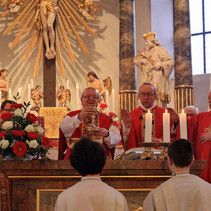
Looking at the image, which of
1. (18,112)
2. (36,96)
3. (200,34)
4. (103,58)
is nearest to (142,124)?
(18,112)

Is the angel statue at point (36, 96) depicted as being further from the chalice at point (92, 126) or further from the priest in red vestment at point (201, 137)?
the chalice at point (92, 126)

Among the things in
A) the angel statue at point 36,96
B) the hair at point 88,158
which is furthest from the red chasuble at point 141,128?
the angel statue at point 36,96

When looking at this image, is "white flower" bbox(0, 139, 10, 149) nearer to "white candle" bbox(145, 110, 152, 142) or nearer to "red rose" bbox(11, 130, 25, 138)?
"red rose" bbox(11, 130, 25, 138)

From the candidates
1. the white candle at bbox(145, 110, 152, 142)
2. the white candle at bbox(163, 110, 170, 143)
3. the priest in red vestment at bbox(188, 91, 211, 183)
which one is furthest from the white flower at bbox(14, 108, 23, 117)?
the priest in red vestment at bbox(188, 91, 211, 183)

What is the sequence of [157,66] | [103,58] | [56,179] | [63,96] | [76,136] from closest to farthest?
[56,179]
[76,136]
[157,66]
[63,96]
[103,58]

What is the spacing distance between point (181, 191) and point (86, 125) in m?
1.82

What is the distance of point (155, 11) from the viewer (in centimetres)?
1334

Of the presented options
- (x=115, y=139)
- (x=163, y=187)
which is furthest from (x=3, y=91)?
(x=163, y=187)

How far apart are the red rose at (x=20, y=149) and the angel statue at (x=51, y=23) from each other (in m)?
Result: 8.13

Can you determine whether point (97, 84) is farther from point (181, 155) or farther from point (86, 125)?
point (181, 155)

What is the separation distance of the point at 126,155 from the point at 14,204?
1.07 m

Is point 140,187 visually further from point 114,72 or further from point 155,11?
point 155,11

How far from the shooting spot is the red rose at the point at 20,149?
408 centimetres

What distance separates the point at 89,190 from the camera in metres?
2.78
